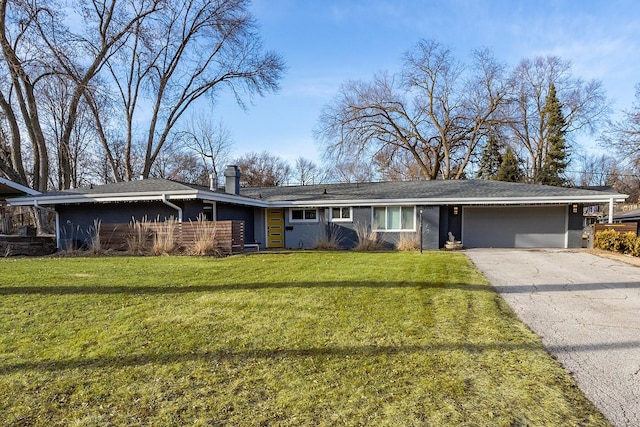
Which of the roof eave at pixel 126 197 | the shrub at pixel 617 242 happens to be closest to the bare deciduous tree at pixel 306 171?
the roof eave at pixel 126 197

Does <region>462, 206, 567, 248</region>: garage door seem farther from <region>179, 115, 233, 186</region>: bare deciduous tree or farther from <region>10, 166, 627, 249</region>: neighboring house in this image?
<region>179, 115, 233, 186</region>: bare deciduous tree

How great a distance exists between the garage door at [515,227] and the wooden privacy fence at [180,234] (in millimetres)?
9285

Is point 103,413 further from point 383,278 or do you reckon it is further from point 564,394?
point 383,278

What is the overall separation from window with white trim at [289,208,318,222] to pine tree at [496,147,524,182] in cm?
2173

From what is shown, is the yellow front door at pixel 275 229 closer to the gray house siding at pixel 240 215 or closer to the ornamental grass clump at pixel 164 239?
the gray house siding at pixel 240 215

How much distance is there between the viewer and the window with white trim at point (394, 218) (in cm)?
1535

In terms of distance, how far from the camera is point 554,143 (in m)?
30.8

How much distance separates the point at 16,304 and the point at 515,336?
6.05 metres

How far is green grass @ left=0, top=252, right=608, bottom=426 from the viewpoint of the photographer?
2492 mm

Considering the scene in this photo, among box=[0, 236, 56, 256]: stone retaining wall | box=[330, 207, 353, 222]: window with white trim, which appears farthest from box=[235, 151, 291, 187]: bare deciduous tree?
box=[0, 236, 56, 256]: stone retaining wall

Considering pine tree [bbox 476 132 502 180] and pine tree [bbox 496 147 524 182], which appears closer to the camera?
pine tree [bbox 496 147 524 182]

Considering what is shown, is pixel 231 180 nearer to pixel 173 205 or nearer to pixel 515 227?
pixel 173 205

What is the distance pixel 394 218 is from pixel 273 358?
12.7 metres

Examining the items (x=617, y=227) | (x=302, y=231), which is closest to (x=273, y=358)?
(x=302, y=231)
